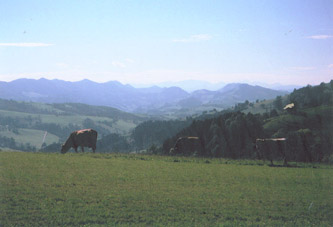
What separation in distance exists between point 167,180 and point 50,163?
1022cm

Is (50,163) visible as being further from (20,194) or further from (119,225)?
(119,225)

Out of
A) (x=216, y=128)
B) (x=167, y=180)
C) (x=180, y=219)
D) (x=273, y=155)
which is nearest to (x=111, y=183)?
(x=167, y=180)

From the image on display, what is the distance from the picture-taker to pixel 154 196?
17734 millimetres

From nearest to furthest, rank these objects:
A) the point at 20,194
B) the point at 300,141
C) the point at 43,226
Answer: the point at 43,226 → the point at 20,194 → the point at 300,141

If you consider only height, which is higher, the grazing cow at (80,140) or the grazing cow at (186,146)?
the grazing cow at (80,140)

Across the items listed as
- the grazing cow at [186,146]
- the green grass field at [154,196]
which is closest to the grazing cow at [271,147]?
the green grass field at [154,196]

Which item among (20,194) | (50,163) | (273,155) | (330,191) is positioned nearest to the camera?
(20,194)

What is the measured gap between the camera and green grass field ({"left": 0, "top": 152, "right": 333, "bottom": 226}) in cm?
1453

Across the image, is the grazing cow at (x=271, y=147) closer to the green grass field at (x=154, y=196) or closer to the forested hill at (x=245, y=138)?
the forested hill at (x=245, y=138)

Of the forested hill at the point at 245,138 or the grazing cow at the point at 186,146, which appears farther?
the forested hill at the point at 245,138

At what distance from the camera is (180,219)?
14.8 metres

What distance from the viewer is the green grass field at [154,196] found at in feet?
47.7

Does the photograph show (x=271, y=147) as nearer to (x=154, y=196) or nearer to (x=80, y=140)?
(x=154, y=196)

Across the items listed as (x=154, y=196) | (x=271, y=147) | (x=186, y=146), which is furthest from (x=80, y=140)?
(x=154, y=196)
